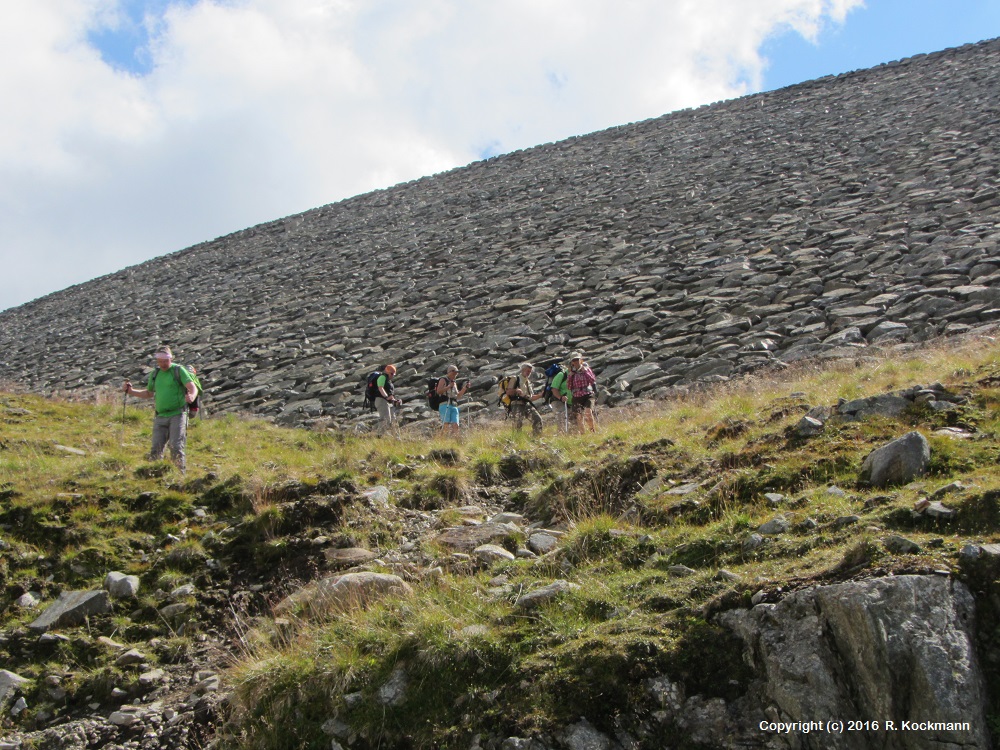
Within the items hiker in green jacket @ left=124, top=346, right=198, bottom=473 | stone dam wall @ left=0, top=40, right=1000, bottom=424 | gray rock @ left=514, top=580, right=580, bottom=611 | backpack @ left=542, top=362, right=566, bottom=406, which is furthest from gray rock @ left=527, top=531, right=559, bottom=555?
stone dam wall @ left=0, top=40, right=1000, bottom=424

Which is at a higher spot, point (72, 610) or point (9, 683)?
Result: point (72, 610)

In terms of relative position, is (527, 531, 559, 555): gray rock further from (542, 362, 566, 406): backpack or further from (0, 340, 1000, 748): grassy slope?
(542, 362, 566, 406): backpack

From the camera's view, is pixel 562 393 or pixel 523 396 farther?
pixel 523 396

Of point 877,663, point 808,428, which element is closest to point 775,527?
point 877,663

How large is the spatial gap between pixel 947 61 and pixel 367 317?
881 inches

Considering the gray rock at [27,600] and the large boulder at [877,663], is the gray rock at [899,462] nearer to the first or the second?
the large boulder at [877,663]

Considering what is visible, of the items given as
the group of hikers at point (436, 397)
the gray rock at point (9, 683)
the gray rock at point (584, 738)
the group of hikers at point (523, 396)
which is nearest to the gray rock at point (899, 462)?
the gray rock at point (584, 738)

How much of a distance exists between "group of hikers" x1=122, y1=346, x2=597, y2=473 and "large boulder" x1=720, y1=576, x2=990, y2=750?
653 cm

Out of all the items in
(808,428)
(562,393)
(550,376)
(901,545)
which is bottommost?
(901,545)

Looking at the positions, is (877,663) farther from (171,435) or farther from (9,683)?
(171,435)

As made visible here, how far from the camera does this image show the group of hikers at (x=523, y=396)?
11914 millimetres

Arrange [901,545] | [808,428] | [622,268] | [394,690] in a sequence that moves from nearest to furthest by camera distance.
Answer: [901,545], [394,690], [808,428], [622,268]

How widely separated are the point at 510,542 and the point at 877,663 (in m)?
3.23

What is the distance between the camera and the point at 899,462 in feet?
19.1
